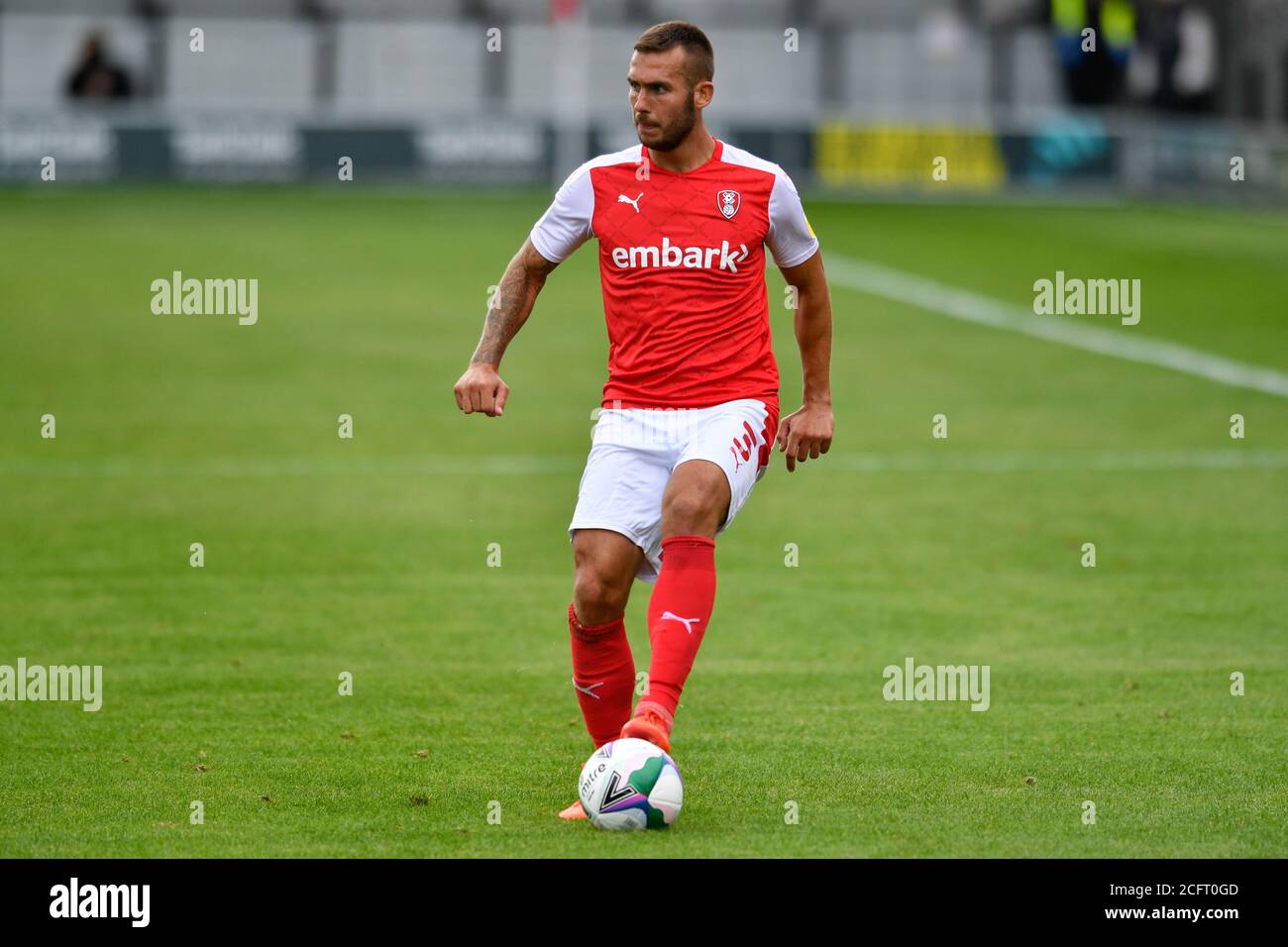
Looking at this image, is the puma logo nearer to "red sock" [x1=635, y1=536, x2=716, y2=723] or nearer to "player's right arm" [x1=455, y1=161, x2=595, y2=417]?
"red sock" [x1=635, y1=536, x2=716, y2=723]

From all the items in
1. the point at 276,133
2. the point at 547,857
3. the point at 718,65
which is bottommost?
the point at 547,857

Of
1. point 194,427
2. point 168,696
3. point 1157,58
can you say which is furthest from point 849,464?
point 1157,58

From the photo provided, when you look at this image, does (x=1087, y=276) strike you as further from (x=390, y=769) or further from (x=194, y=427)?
(x=390, y=769)

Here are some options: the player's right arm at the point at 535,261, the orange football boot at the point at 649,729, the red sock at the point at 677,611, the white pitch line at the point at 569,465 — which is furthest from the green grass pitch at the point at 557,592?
the player's right arm at the point at 535,261

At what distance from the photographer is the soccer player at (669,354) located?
6906mm

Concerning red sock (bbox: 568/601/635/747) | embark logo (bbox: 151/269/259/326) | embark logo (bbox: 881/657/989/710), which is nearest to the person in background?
embark logo (bbox: 151/269/259/326)

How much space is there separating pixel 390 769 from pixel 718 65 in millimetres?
36953

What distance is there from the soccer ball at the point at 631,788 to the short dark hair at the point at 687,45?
224 centimetres

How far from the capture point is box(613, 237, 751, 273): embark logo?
7.14 meters

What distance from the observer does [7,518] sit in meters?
12.7

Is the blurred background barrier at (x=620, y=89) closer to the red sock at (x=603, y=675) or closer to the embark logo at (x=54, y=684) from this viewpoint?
the embark logo at (x=54, y=684)

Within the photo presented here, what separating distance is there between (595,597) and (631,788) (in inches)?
28.3

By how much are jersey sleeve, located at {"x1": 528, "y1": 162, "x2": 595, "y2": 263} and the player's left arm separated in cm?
73
